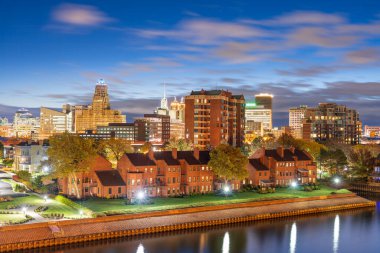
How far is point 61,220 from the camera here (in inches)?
2350

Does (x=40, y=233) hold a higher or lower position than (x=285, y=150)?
lower

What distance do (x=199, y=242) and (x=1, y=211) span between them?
25.0m

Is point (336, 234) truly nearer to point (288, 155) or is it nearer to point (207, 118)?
point (288, 155)

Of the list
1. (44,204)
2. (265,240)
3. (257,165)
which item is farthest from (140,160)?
(265,240)

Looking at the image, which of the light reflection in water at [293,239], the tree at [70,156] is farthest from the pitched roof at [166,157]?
the light reflection in water at [293,239]

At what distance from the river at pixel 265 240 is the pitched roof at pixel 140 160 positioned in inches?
748

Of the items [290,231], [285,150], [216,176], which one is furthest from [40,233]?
[285,150]

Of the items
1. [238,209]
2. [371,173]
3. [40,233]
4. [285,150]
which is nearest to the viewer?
A: [40,233]

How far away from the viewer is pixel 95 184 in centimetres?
7962

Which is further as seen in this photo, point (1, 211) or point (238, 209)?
point (238, 209)

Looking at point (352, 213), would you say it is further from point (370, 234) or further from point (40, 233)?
point (40, 233)

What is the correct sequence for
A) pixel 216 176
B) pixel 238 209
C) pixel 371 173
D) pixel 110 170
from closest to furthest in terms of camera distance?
pixel 238 209 → pixel 110 170 → pixel 216 176 → pixel 371 173

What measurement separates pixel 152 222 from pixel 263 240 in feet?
47.4

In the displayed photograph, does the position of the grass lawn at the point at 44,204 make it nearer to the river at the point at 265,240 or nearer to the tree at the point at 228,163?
the river at the point at 265,240
